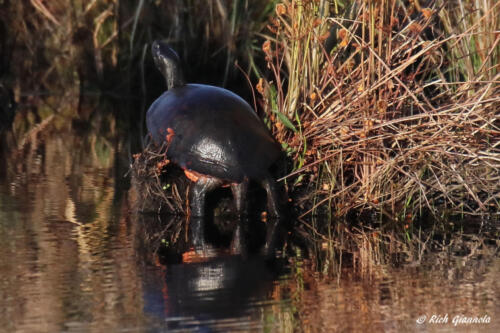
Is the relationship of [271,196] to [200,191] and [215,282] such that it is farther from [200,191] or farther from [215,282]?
[215,282]

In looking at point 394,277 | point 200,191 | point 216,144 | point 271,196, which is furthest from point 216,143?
point 394,277

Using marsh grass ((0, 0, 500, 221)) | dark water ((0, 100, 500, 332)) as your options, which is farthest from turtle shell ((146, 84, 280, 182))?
dark water ((0, 100, 500, 332))

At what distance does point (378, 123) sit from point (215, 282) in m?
1.51

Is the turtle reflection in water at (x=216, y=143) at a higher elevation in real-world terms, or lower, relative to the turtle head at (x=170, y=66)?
lower

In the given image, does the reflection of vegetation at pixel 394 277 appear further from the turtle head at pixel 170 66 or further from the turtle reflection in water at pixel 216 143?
the turtle head at pixel 170 66

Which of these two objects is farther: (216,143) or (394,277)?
(216,143)

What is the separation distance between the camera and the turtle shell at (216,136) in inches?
191

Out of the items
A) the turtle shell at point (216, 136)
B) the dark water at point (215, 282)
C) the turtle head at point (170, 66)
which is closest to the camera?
the dark water at point (215, 282)

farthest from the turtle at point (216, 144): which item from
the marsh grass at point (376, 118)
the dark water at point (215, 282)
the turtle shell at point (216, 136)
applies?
the dark water at point (215, 282)

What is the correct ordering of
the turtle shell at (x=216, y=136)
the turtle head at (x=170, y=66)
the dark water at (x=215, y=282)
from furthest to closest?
the turtle head at (x=170, y=66) → the turtle shell at (x=216, y=136) → the dark water at (x=215, y=282)

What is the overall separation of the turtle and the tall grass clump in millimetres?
183

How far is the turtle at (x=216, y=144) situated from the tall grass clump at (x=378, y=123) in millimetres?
183

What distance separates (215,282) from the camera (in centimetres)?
382

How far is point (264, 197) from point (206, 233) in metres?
0.47
